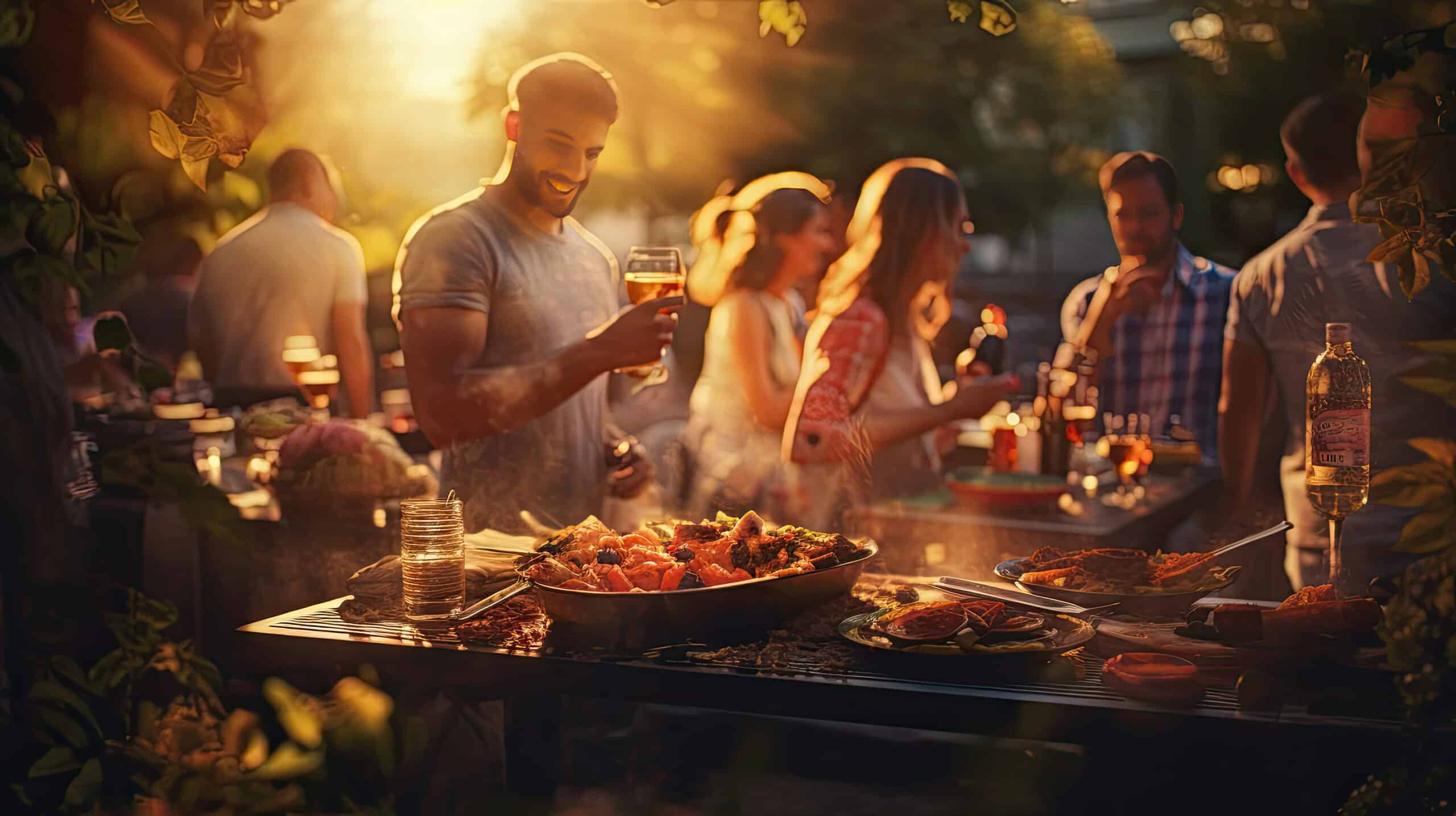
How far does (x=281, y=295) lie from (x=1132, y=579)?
312 cm

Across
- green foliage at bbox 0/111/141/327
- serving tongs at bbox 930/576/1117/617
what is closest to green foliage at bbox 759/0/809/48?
serving tongs at bbox 930/576/1117/617

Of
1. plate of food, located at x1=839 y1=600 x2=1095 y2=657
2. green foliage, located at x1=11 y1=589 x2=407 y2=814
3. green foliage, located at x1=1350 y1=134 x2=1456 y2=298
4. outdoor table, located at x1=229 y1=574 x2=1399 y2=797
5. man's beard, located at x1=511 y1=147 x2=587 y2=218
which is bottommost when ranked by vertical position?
Result: green foliage, located at x1=11 y1=589 x2=407 y2=814

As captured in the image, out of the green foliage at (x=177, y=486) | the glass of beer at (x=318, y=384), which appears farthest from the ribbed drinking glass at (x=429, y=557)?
the glass of beer at (x=318, y=384)

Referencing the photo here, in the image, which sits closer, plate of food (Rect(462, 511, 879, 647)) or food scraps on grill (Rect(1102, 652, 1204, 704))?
food scraps on grill (Rect(1102, 652, 1204, 704))

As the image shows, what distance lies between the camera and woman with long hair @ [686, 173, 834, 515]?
3.68 meters

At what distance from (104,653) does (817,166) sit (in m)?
8.43

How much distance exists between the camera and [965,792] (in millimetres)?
3242

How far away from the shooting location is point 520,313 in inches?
A: 109

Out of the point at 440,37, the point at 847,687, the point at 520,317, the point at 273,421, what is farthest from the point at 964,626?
the point at 440,37

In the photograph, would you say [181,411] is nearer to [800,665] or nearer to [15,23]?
[15,23]

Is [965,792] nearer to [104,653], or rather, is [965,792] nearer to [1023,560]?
[1023,560]

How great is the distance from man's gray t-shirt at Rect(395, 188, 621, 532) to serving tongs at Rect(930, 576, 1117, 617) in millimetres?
1231

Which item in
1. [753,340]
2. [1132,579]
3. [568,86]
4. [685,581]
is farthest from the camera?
[753,340]

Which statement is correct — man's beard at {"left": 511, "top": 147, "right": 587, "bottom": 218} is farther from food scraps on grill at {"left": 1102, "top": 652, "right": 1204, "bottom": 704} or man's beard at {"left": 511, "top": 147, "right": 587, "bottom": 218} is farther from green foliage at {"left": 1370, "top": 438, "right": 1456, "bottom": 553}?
green foliage at {"left": 1370, "top": 438, "right": 1456, "bottom": 553}
